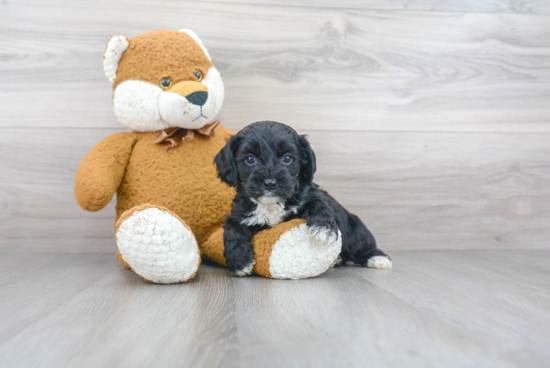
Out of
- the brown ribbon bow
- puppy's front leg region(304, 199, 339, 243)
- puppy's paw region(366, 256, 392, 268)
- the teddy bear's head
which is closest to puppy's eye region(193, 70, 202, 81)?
the teddy bear's head

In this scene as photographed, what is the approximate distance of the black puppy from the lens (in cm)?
111

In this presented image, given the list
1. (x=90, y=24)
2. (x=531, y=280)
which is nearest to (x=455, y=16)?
(x=531, y=280)

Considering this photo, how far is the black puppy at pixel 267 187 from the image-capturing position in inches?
43.9

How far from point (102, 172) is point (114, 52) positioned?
38 cm

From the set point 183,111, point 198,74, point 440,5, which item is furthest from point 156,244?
point 440,5

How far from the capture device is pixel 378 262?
139 cm

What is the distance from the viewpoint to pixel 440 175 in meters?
1.81

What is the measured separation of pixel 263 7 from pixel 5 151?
1.15 meters

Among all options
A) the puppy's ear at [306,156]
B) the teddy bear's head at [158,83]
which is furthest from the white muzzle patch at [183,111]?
the puppy's ear at [306,156]

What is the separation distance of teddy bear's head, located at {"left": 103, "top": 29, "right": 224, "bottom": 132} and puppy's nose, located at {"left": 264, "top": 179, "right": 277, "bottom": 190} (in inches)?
15.2

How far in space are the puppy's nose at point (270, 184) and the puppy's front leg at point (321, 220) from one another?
5.5 inches

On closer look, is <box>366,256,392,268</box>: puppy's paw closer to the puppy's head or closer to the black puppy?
the black puppy

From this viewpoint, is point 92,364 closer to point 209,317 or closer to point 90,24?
point 209,317

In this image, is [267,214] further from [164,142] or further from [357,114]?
[357,114]
